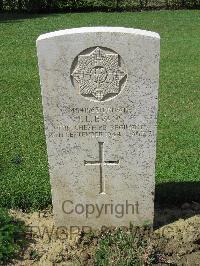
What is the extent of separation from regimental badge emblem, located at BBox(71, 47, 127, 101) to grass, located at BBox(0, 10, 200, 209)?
5.35 feet

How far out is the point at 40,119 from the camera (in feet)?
23.5

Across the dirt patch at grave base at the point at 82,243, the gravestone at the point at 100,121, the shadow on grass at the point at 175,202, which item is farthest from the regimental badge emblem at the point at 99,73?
the shadow on grass at the point at 175,202

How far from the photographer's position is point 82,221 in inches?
171

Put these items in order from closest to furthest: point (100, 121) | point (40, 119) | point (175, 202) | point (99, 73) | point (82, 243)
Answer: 1. point (99, 73)
2. point (100, 121)
3. point (82, 243)
4. point (175, 202)
5. point (40, 119)

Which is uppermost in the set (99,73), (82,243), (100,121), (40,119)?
(99,73)

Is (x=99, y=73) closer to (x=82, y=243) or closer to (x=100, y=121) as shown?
(x=100, y=121)

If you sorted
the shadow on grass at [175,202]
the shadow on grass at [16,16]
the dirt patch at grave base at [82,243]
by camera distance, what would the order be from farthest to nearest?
the shadow on grass at [16,16] → the shadow on grass at [175,202] → the dirt patch at grave base at [82,243]

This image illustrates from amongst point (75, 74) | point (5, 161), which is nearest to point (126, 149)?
point (75, 74)

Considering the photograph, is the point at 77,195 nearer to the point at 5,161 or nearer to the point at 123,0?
the point at 5,161

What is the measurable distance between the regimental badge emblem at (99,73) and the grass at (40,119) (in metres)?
1.63

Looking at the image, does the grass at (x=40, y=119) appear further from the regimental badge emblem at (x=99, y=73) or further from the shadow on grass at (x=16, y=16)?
the shadow on grass at (x=16, y=16)

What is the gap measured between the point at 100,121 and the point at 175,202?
1.59 metres

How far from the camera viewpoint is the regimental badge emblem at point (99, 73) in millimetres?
3557

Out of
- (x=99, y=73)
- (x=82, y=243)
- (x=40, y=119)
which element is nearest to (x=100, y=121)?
(x=99, y=73)
